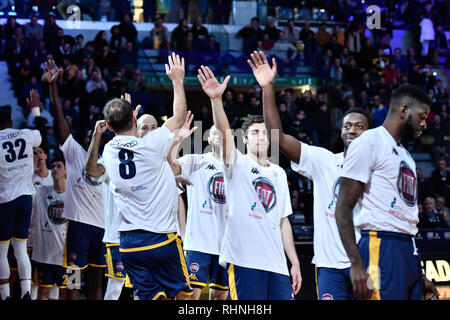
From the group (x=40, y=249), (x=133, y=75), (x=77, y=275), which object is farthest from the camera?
(x=133, y=75)

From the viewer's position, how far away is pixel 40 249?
868 centimetres

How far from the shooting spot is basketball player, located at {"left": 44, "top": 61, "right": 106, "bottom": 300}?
7977 millimetres

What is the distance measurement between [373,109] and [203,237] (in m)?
8.34

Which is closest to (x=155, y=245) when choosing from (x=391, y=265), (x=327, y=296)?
(x=327, y=296)

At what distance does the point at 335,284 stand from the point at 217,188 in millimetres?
Result: 2401

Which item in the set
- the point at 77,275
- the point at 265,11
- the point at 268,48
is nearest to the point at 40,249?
the point at 77,275

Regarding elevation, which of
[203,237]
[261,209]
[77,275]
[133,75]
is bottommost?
[77,275]

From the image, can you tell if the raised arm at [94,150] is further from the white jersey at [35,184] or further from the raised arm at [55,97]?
the white jersey at [35,184]

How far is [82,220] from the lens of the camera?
802 centimetres

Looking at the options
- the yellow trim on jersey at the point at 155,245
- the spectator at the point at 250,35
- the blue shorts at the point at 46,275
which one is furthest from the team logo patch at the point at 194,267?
the spectator at the point at 250,35

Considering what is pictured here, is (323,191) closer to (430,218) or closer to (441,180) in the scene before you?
(430,218)

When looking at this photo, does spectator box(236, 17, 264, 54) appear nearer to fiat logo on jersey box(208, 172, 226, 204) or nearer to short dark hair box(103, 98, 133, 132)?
fiat logo on jersey box(208, 172, 226, 204)
